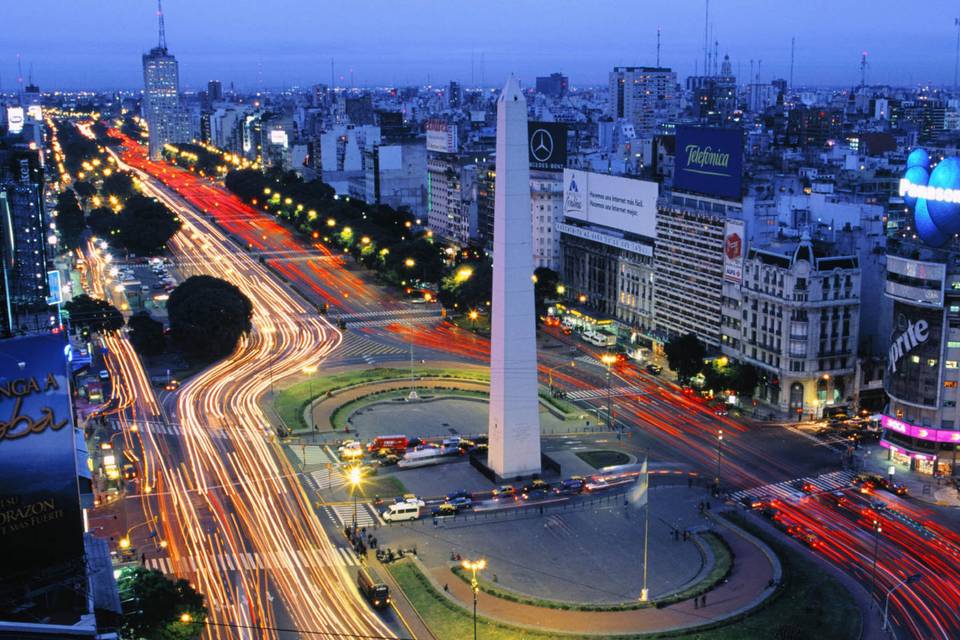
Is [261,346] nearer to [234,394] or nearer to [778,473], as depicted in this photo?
[234,394]

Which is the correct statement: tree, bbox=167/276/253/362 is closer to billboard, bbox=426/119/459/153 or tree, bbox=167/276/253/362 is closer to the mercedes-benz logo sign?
the mercedes-benz logo sign

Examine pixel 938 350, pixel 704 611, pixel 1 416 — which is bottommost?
pixel 704 611

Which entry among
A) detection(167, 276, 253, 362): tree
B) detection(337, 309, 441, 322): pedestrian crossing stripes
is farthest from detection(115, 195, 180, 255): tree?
detection(167, 276, 253, 362): tree

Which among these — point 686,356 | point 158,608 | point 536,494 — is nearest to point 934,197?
point 686,356

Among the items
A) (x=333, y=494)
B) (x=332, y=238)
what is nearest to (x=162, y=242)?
(x=332, y=238)

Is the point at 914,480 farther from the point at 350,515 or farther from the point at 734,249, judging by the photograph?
the point at 350,515

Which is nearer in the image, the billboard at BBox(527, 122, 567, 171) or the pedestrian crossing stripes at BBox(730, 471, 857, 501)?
the pedestrian crossing stripes at BBox(730, 471, 857, 501)
